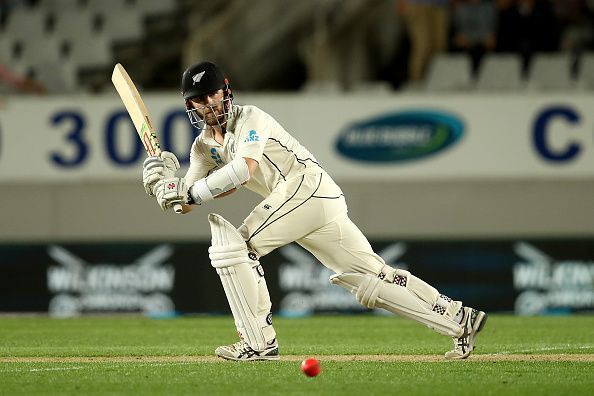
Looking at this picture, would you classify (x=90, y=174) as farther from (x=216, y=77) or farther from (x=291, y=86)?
(x=216, y=77)

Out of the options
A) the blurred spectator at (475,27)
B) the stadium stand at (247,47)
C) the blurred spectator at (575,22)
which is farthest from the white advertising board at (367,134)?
the blurred spectator at (575,22)

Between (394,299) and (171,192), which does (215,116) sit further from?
(394,299)

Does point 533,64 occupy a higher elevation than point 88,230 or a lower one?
higher

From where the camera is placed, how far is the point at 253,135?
22.0 feet

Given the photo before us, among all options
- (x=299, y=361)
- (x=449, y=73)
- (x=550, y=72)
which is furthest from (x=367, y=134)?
(x=299, y=361)

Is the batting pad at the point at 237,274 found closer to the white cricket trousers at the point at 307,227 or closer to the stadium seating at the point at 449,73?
the white cricket trousers at the point at 307,227

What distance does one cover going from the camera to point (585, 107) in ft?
Result: 43.9

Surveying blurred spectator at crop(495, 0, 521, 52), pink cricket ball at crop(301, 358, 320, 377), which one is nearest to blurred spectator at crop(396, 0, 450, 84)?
blurred spectator at crop(495, 0, 521, 52)

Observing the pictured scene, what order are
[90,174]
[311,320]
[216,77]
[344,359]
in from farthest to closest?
[90,174], [311,320], [344,359], [216,77]

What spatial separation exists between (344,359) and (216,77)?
1.87 m

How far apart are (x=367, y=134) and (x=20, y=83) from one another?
4.12 metres

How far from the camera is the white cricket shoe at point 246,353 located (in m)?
6.95

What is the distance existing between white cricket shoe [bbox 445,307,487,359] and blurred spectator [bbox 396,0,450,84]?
298 inches

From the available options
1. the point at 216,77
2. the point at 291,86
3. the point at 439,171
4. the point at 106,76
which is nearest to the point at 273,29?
the point at 291,86
